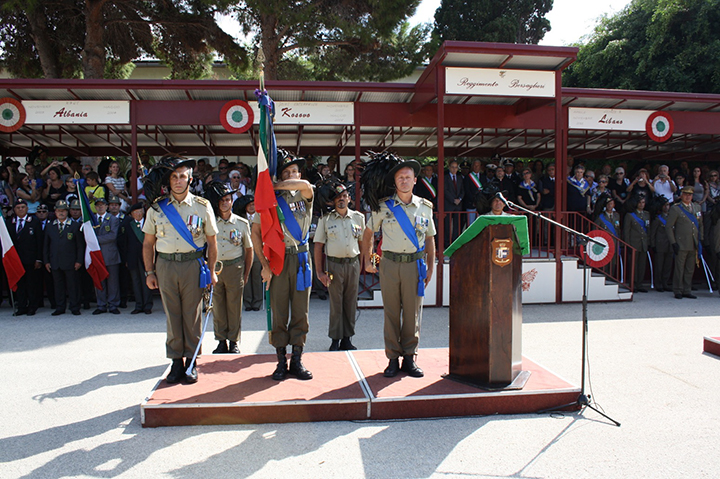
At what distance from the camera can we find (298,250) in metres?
4.54

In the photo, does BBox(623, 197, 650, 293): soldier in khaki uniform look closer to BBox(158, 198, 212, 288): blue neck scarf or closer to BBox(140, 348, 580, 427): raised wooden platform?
BBox(140, 348, 580, 427): raised wooden platform

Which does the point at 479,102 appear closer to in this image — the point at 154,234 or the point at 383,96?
the point at 383,96

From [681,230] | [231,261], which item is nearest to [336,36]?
[681,230]

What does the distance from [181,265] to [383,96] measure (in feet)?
21.0

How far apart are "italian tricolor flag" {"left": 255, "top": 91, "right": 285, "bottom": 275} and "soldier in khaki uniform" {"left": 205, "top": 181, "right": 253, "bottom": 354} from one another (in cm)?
153

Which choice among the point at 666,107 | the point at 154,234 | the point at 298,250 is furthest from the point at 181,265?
the point at 666,107

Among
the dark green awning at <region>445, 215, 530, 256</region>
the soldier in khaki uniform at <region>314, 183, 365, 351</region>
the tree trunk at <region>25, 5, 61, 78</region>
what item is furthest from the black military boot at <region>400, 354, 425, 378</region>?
the tree trunk at <region>25, 5, 61, 78</region>

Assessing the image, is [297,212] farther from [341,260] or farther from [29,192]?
[29,192]

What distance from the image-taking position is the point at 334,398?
154 inches

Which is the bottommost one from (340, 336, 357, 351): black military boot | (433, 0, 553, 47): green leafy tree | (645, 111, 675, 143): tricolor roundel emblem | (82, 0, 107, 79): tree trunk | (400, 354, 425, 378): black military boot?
(340, 336, 357, 351): black military boot

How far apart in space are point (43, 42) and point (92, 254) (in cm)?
896

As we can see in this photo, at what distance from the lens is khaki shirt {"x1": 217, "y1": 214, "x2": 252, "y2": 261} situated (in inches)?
231

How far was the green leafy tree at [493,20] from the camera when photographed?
2041 cm

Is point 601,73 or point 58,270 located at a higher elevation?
point 601,73
